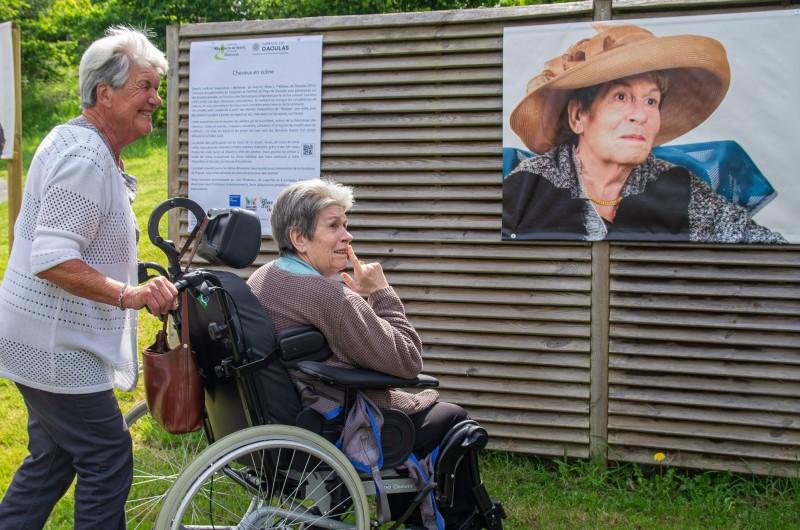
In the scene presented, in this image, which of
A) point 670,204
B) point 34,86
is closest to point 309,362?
point 670,204

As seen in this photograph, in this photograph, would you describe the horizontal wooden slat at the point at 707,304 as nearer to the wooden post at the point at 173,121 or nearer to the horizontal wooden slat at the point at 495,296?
the horizontal wooden slat at the point at 495,296

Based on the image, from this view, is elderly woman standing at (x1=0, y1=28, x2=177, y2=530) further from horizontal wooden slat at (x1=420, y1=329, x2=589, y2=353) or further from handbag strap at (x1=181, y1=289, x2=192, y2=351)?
horizontal wooden slat at (x1=420, y1=329, x2=589, y2=353)

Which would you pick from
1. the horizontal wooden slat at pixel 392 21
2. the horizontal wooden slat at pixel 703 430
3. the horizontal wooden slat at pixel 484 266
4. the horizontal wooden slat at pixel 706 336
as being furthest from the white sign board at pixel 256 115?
the horizontal wooden slat at pixel 703 430

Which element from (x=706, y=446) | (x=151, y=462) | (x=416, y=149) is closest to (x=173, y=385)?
Answer: (x=151, y=462)

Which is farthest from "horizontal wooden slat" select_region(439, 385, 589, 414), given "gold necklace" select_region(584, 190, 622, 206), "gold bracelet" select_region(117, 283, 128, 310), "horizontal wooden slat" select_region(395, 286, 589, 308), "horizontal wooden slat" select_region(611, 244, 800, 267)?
"gold bracelet" select_region(117, 283, 128, 310)

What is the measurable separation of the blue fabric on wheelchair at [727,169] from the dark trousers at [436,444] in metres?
1.80

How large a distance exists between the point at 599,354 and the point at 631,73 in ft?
4.70

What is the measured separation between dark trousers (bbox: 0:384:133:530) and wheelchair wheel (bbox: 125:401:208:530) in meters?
0.45

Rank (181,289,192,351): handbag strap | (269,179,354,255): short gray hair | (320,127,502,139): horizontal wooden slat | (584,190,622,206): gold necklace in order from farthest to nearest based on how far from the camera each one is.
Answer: (320,127,502,139): horizontal wooden slat < (584,190,622,206): gold necklace < (269,179,354,255): short gray hair < (181,289,192,351): handbag strap

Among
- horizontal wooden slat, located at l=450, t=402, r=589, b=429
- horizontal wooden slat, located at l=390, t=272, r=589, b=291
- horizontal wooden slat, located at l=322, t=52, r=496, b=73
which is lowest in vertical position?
horizontal wooden slat, located at l=450, t=402, r=589, b=429

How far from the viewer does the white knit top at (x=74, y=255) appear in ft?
8.04

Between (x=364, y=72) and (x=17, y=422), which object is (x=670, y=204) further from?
(x=17, y=422)

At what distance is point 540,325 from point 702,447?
1.01 meters

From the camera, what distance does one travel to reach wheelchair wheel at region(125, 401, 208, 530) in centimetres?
348
